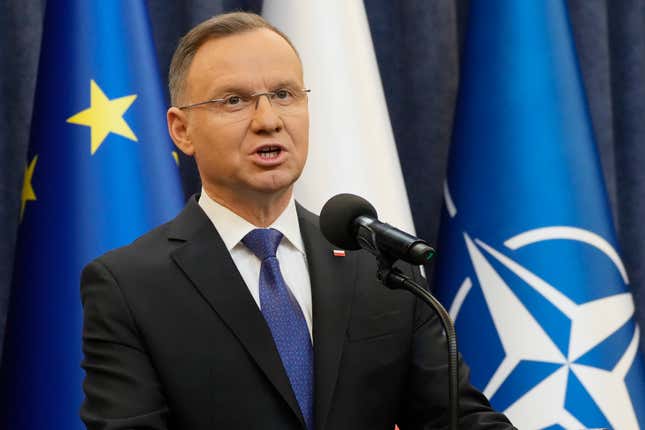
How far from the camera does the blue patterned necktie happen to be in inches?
60.3

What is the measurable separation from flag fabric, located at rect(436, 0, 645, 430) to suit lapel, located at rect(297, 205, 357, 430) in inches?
43.2

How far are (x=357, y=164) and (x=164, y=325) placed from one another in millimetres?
1260

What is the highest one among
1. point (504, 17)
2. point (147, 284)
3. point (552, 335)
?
point (504, 17)

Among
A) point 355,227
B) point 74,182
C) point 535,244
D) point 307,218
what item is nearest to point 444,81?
point 535,244

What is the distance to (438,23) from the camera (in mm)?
3309

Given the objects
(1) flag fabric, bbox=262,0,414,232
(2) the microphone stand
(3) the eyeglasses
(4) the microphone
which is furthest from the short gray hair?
(1) flag fabric, bbox=262,0,414,232

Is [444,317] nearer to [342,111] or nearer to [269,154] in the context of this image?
[269,154]

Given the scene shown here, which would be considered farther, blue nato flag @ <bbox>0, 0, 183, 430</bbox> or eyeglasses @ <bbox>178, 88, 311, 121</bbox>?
blue nato flag @ <bbox>0, 0, 183, 430</bbox>

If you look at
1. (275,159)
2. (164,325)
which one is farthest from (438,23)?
(164,325)

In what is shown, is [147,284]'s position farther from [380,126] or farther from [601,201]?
[601,201]

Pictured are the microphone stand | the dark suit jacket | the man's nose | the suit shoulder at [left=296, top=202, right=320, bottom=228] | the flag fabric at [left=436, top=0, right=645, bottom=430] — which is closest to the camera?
the microphone stand

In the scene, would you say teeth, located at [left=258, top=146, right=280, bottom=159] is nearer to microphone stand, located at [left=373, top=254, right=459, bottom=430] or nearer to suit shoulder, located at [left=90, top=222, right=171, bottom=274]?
suit shoulder, located at [left=90, top=222, right=171, bottom=274]

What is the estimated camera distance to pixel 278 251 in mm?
1667

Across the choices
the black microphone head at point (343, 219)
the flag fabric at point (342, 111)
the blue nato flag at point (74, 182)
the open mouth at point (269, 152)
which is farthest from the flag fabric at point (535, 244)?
the black microphone head at point (343, 219)
